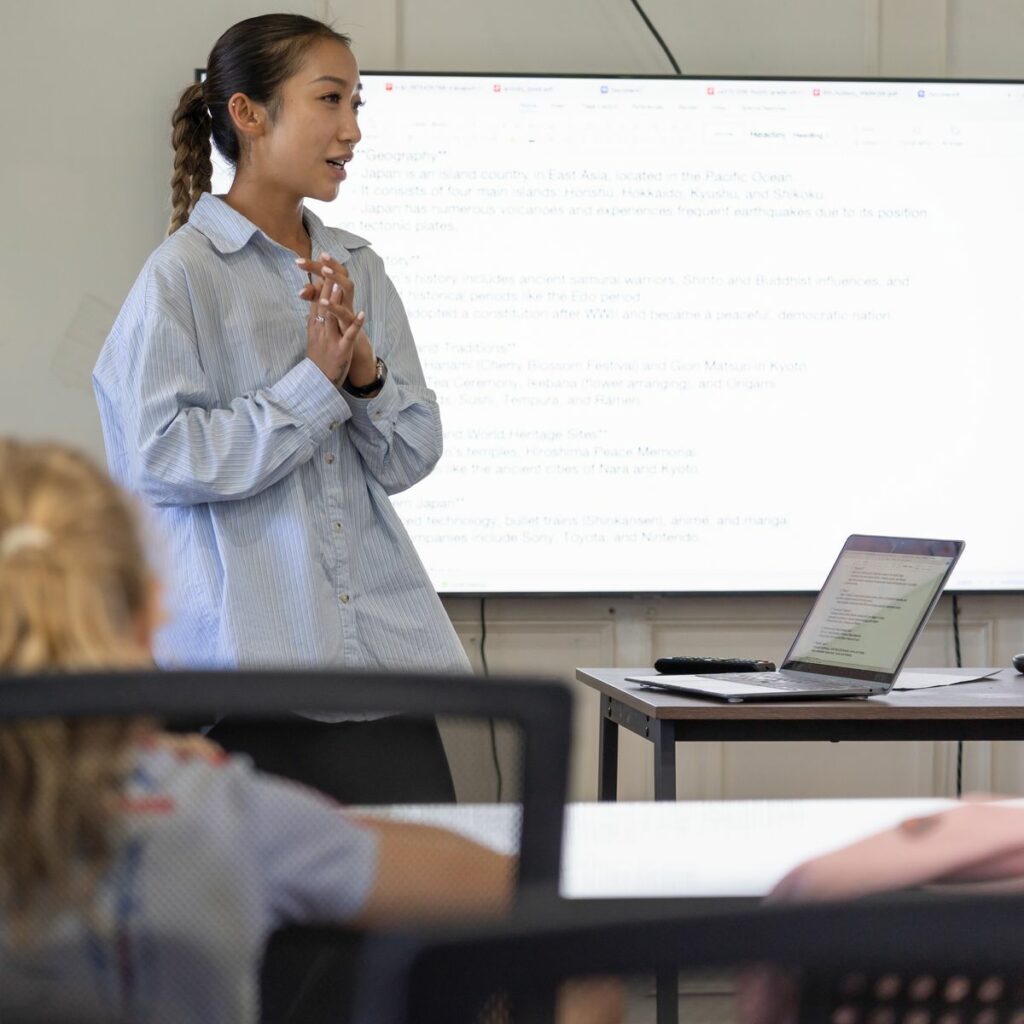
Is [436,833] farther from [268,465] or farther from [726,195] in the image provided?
[726,195]

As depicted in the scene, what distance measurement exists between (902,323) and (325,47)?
6.44 feet

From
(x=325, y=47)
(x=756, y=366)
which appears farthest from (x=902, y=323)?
(x=325, y=47)

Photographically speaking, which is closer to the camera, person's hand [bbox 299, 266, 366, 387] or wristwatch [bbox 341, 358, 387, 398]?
person's hand [bbox 299, 266, 366, 387]

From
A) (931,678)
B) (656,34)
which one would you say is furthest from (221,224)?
(656,34)

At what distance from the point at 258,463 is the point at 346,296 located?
25cm

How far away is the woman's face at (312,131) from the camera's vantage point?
6.73ft

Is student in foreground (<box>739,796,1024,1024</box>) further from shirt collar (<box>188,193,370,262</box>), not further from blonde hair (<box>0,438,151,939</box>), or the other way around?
shirt collar (<box>188,193,370,262</box>)

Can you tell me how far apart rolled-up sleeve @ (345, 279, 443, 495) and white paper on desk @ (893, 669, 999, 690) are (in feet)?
3.03

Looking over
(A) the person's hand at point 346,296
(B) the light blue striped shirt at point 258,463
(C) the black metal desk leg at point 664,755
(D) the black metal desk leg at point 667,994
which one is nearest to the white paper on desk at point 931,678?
(C) the black metal desk leg at point 664,755

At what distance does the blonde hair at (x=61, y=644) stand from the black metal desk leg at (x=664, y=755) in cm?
153

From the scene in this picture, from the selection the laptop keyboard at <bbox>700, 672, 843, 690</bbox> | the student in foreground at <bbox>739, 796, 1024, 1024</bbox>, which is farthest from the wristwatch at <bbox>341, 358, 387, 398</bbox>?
the student in foreground at <bbox>739, 796, 1024, 1024</bbox>

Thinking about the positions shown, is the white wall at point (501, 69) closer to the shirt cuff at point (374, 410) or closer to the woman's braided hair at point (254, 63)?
the woman's braided hair at point (254, 63)

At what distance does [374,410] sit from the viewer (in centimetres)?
198

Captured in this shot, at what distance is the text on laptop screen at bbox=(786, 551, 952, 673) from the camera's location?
2.25 m
